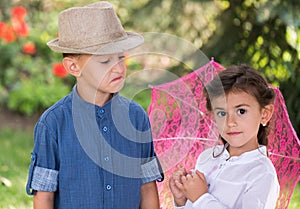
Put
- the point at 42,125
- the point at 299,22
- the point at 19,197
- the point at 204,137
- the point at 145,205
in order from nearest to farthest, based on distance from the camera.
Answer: the point at 42,125 < the point at 145,205 < the point at 204,137 < the point at 19,197 < the point at 299,22

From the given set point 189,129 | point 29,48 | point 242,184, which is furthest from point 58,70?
point 242,184

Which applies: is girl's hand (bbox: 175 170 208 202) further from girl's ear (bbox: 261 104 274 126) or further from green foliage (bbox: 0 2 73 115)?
green foliage (bbox: 0 2 73 115)

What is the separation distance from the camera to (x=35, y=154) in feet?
7.71

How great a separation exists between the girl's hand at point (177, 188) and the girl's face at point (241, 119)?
0.24 m

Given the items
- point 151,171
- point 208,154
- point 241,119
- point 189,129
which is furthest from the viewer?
point 189,129

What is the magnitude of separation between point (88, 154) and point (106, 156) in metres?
0.07

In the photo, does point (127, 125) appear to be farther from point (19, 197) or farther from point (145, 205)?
point (19, 197)

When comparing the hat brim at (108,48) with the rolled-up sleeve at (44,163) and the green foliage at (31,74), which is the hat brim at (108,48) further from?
the green foliage at (31,74)

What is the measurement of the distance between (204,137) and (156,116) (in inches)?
10.2

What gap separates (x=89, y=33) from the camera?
2354mm

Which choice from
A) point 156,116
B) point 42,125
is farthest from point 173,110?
point 42,125

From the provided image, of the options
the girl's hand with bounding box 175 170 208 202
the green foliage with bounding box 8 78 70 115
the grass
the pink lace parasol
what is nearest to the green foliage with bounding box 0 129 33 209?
the grass

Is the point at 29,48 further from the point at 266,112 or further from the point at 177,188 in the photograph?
the point at 266,112

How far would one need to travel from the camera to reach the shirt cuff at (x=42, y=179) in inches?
91.6
